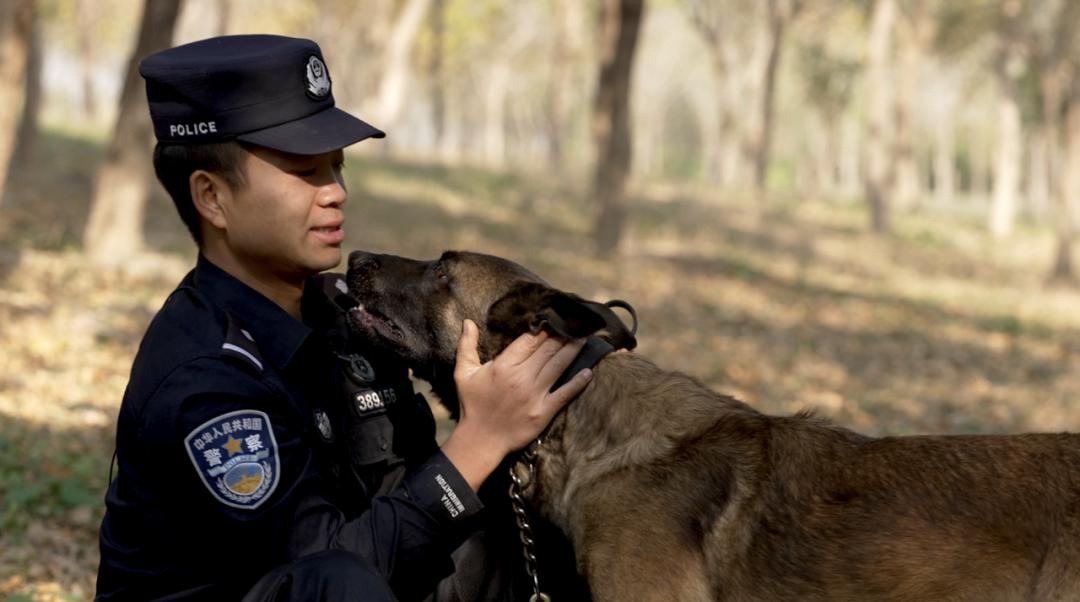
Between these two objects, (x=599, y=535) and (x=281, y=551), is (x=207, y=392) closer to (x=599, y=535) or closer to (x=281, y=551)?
(x=281, y=551)

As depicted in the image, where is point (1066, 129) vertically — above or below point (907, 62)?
below

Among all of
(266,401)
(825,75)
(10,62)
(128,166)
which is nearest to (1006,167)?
(825,75)

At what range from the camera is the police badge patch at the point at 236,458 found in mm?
2693

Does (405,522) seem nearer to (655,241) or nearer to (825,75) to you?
(655,241)

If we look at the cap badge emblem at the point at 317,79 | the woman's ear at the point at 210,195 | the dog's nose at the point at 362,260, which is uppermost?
the cap badge emblem at the point at 317,79

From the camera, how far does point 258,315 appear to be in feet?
10.4

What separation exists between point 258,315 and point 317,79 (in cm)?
70

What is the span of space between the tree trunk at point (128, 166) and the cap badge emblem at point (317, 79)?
31.7 feet

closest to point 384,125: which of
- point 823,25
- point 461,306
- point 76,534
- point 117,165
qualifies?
point 117,165

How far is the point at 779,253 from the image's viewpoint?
21.8 metres

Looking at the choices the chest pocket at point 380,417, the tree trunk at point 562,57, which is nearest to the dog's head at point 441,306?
the chest pocket at point 380,417

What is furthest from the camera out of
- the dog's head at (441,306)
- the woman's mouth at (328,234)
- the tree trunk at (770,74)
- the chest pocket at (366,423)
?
the tree trunk at (770,74)

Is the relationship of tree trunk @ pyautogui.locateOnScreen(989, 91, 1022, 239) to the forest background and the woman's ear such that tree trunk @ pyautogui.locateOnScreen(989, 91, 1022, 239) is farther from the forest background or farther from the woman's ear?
the woman's ear

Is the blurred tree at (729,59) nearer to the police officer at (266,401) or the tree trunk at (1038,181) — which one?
the tree trunk at (1038,181)
